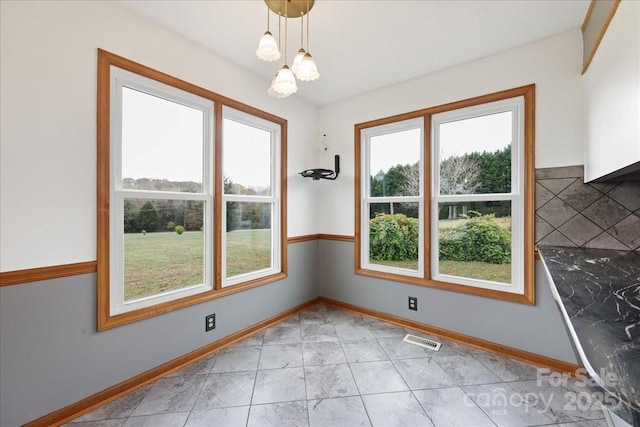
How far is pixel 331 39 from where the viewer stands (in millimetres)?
2080

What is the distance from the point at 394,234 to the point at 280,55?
7.07 feet

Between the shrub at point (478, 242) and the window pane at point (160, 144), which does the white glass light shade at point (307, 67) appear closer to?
the window pane at point (160, 144)

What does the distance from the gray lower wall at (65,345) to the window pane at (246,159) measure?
3.99 feet

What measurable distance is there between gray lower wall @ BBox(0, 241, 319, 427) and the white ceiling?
6.29 ft

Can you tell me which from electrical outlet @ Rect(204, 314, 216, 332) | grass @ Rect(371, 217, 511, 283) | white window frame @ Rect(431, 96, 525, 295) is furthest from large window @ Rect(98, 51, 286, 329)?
white window frame @ Rect(431, 96, 525, 295)

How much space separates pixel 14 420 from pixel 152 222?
1236mm

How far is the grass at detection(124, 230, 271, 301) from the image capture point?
73.9 inches

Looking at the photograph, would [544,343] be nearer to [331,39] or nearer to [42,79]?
[331,39]

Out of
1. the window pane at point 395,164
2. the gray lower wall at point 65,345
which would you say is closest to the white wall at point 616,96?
the window pane at point 395,164

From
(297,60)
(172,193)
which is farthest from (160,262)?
(297,60)

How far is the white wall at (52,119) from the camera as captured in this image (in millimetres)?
1370

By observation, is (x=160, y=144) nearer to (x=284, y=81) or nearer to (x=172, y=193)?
(x=172, y=193)

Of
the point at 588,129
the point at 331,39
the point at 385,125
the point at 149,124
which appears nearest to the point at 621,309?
the point at 588,129

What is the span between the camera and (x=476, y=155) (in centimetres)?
247
